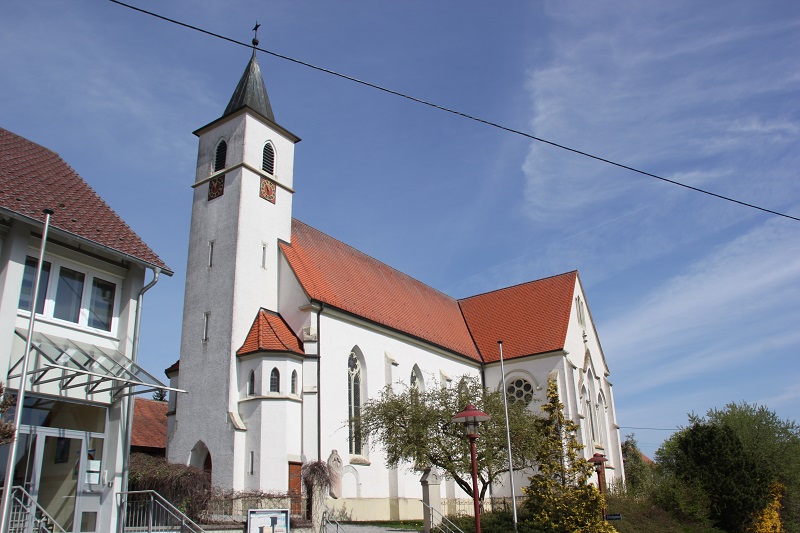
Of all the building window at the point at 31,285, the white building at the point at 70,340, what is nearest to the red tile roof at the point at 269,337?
the white building at the point at 70,340

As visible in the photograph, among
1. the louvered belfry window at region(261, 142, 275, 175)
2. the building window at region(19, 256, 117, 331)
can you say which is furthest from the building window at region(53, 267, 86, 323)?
the louvered belfry window at region(261, 142, 275, 175)

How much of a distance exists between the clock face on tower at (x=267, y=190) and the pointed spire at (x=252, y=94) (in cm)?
298

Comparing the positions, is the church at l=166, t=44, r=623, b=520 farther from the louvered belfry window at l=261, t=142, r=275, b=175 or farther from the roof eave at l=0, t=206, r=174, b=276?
the roof eave at l=0, t=206, r=174, b=276

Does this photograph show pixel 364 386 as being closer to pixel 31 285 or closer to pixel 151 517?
pixel 151 517

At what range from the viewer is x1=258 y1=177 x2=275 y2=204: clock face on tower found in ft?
94.8

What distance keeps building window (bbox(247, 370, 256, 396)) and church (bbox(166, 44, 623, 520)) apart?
0.05 meters

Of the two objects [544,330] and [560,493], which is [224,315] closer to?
[560,493]

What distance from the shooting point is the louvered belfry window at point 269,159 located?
29719 millimetres

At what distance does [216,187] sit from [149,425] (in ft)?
46.1

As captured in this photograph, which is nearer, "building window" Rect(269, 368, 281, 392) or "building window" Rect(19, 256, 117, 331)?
"building window" Rect(19, 256, 117, 331)

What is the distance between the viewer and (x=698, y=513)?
103ft

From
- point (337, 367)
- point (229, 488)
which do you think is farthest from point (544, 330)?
point (229, 488)

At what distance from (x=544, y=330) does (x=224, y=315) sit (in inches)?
800

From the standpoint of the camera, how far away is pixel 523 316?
138 feet
